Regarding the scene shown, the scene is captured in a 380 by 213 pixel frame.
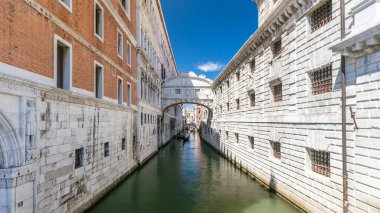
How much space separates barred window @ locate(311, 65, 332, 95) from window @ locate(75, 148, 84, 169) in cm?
880

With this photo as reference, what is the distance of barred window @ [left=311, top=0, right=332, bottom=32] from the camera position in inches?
329

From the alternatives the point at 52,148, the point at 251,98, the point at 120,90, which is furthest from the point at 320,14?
the point at 120,90

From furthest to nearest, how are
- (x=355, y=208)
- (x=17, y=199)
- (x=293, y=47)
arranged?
(x=293, y=47) < (x=355, y=208) < (x=17, y=199)

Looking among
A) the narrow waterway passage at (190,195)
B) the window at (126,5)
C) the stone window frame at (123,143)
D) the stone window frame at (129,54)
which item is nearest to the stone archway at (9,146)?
the narrow waterway passage at (190,195)

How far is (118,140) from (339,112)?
10.8 meters

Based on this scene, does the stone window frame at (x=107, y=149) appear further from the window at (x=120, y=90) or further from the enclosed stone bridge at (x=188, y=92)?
the enclosed stone bridge at (x=188, y=92)

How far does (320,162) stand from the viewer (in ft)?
28.5

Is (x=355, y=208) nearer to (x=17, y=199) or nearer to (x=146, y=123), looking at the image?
(x=17, y=199)

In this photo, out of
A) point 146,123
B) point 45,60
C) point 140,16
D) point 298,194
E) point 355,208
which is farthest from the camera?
point 146,123

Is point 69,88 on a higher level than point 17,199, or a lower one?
higher

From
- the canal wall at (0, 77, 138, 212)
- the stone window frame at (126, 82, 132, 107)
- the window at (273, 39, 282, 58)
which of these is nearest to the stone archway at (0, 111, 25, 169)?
the canal wall at (0, 77, 138, 212)

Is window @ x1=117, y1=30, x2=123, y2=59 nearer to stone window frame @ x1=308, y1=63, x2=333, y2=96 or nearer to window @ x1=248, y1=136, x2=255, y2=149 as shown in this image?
window @ x1=248, y1=136, x2=255, y2=149

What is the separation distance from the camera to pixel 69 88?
8.58 metres

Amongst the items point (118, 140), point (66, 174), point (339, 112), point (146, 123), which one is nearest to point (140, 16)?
point (146, 123)
